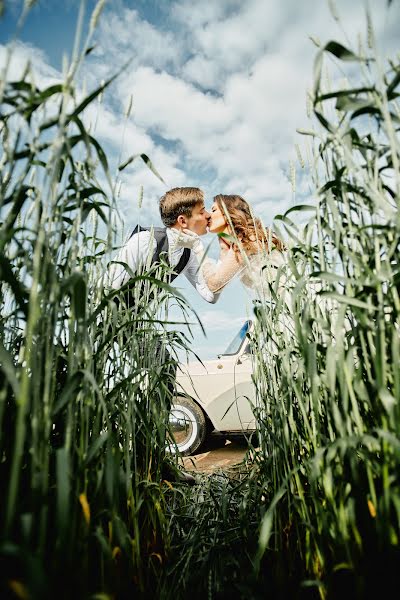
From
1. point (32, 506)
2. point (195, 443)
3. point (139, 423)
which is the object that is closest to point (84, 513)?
point (32, 506)

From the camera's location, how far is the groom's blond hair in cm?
255

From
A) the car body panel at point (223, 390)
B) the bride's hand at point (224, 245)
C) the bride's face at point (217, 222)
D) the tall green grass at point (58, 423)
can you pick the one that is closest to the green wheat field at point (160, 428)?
the tall green grass at point (58, 423)

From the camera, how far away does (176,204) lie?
101 inches

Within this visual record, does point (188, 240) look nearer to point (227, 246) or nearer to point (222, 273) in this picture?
point (222, 273)

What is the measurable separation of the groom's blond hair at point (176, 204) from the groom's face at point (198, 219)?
0.03m

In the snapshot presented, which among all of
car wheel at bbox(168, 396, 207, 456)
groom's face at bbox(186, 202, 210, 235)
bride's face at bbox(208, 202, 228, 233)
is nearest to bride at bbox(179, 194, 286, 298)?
bride's face at bbox(208, 202, 228, 233)

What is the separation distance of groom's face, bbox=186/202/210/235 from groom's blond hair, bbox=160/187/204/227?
3cm

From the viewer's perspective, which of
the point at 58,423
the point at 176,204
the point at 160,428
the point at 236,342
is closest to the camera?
the point at 58,423

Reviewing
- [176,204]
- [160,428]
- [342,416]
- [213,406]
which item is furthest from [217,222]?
[342,416]

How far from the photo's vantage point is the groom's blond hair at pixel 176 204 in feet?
8.38

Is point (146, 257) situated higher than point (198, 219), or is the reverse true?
point (198, 219)

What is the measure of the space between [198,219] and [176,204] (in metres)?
0.20

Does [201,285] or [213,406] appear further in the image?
[213,406]

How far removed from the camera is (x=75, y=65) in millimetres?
693
